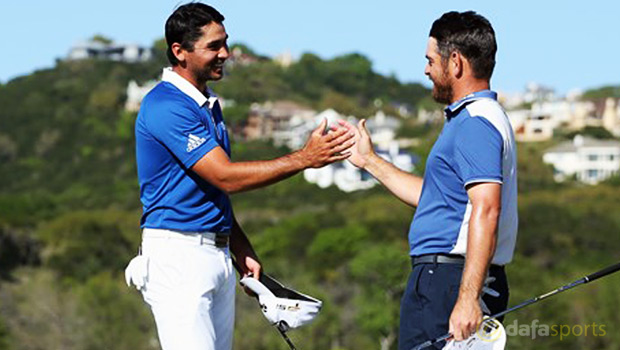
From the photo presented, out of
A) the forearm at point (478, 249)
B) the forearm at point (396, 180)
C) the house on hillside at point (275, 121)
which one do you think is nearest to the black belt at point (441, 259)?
the forearm at point (478, 249)

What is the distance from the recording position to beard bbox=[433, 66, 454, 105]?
5156 millimetres

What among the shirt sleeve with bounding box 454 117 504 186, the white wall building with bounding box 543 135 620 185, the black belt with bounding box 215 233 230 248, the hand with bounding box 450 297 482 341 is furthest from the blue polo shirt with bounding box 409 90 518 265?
the white wall building with bounding box 543 135 620 185

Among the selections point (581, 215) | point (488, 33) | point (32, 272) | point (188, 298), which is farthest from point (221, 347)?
point (581, 215)

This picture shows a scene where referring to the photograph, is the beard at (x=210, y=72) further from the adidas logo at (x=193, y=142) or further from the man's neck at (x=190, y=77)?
the adidas logo at (x=193, y=142)

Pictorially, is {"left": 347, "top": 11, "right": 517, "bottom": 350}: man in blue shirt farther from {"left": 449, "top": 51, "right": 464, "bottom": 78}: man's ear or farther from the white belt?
the white belt

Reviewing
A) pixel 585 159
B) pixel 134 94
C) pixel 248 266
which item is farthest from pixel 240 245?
pixel 134 94

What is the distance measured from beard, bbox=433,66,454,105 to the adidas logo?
2.95 ft

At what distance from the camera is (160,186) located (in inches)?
210

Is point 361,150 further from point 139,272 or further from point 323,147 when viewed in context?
point 139,272

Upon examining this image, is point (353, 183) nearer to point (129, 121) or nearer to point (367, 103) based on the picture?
point (129, 121)

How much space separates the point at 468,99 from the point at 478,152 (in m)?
0.25

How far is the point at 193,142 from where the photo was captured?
521cm

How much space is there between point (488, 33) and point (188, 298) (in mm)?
1492

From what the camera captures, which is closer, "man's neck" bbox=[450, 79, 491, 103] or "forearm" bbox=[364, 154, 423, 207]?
"man's neck" bbox=[450, 79, 491, 103]
